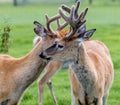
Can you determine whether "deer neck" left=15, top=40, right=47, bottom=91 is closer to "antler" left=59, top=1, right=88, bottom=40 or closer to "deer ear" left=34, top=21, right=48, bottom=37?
"deer ear" left=34, top=21, right=48, bottom=37

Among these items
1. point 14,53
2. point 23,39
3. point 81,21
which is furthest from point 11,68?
point 23,39

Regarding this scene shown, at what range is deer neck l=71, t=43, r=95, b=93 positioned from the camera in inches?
316

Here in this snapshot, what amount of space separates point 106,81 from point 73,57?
1033mm

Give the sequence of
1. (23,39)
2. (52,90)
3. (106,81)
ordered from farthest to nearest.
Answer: (23,39)
(52,90)
(106,81)

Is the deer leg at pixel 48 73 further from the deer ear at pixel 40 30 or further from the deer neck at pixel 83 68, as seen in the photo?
the deer ear at pixel 40 30

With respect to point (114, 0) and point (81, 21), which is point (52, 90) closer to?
point (81, 21)

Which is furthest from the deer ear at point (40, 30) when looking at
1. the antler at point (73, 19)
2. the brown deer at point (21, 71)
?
the antler at point (73, 19)

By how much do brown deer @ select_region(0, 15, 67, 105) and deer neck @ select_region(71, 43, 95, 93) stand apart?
43cm

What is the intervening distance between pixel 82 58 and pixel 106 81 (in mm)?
911

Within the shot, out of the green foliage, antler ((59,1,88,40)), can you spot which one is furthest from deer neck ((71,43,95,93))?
the green foliage

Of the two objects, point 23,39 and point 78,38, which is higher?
point 78,38

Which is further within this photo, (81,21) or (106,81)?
(106,81)

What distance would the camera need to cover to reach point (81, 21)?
802 centimetres

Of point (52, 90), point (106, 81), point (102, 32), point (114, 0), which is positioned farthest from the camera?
point (114, 0)
